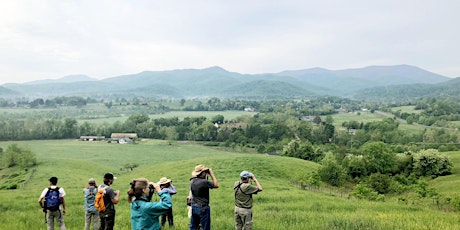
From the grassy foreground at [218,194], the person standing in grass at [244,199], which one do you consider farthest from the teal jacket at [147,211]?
the grassy foreground at [218,194]

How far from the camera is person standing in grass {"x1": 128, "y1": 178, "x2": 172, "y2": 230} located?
7031 millimetres

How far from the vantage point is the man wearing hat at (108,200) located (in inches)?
409

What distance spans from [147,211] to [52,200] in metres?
6.25

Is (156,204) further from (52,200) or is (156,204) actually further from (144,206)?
(52,200)

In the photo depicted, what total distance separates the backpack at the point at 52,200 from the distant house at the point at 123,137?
10767cm

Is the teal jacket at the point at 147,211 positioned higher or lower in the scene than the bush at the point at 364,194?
higher

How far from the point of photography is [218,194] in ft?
84.3

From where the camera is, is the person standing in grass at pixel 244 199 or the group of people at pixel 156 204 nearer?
the group of people at pixel 156 204

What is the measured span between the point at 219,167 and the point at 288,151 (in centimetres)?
3564

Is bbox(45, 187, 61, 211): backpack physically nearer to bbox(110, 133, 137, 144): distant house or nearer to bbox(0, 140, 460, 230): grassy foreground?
bbox(0, 140, 460, 230): grassy foreground

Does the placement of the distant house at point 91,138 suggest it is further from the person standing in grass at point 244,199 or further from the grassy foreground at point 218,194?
the person standing in grass at point 244,199

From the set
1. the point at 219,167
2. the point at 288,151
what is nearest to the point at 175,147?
the point at 288,151

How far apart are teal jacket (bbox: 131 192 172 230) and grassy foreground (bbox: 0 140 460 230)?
538cm

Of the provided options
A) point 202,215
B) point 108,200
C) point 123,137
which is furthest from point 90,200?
point 123,137
